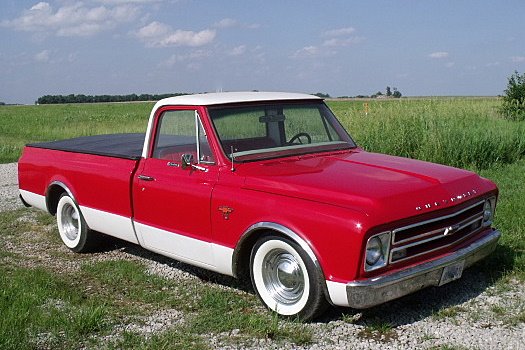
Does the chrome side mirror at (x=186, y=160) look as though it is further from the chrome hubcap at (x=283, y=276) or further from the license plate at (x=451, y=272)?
the license plate at (x=451, y=272)

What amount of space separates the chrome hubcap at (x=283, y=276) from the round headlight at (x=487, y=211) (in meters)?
1.63

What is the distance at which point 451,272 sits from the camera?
432 cm

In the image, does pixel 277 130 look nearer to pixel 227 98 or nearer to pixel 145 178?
pixel 227 98

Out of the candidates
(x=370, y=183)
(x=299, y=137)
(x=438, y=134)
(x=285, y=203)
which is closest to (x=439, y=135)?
(x=438, y=134)

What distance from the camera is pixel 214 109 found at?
202 inches

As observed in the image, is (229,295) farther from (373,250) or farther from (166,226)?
(373,250)

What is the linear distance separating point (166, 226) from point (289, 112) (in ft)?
4.91

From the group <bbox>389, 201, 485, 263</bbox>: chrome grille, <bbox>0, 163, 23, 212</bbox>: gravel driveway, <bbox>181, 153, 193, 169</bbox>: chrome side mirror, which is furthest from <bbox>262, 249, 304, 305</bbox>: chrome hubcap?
<bbox>0, 163, 23, 212</bbox>: gravel driveway

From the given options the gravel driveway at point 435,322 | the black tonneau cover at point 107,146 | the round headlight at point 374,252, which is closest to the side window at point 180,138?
the black tonneau cover at point 107,146

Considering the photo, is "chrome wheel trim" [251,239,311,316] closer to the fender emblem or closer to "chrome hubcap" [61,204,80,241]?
the fender emblem

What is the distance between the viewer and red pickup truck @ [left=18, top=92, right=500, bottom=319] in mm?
3967

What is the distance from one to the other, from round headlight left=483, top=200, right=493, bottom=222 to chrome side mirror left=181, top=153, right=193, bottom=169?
7.83 feet

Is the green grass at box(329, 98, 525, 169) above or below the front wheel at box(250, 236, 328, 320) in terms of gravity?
above

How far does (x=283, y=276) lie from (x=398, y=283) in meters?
0.86
